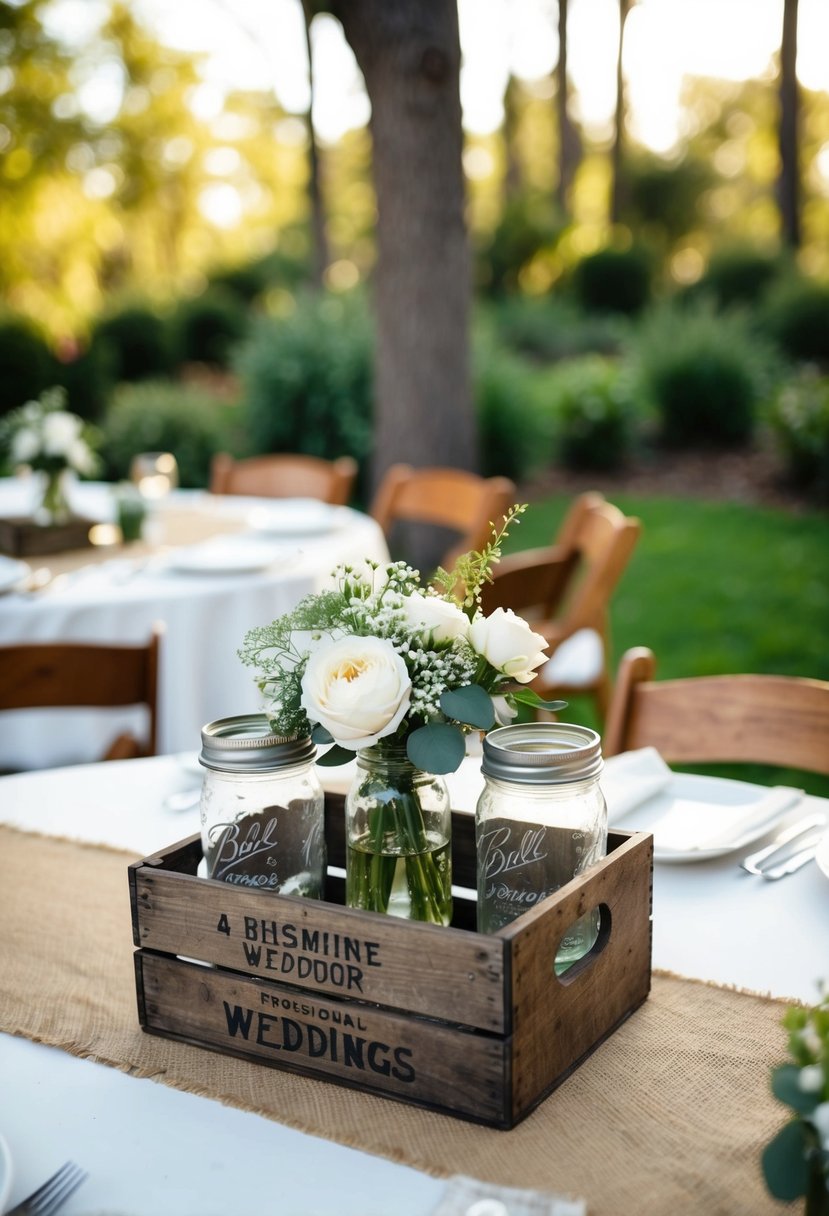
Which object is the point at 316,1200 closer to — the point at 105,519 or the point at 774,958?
the point at 774,958

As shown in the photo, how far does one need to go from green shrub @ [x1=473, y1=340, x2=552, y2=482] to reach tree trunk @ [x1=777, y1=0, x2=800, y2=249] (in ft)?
23.4

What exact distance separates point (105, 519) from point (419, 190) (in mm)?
3420

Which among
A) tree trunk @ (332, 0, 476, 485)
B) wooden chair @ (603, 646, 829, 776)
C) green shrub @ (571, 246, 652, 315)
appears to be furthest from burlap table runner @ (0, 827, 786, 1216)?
green shrub @ (571, 246, 652, 315)

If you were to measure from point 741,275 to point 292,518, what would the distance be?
13.3m

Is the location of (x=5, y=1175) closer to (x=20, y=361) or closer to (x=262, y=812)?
(x=262, y=812)

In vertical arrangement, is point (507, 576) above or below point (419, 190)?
below

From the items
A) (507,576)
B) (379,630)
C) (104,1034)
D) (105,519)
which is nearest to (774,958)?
(379,630)

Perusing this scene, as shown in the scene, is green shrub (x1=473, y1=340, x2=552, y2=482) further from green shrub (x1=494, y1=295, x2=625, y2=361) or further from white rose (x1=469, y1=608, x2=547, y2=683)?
white rose (x1=469, y1=608, x2=547, y2=683)

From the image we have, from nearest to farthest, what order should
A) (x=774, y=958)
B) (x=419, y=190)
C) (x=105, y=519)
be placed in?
(x=774, y=958)
(x=105, y=519)
(x=419, y=190)

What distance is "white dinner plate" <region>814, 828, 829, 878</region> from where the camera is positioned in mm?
1372

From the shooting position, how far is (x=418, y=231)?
6645mm

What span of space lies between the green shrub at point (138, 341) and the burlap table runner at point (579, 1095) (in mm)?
13433

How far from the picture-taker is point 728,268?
15.6m

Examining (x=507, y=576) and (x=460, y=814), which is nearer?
(x=460, y=814)
